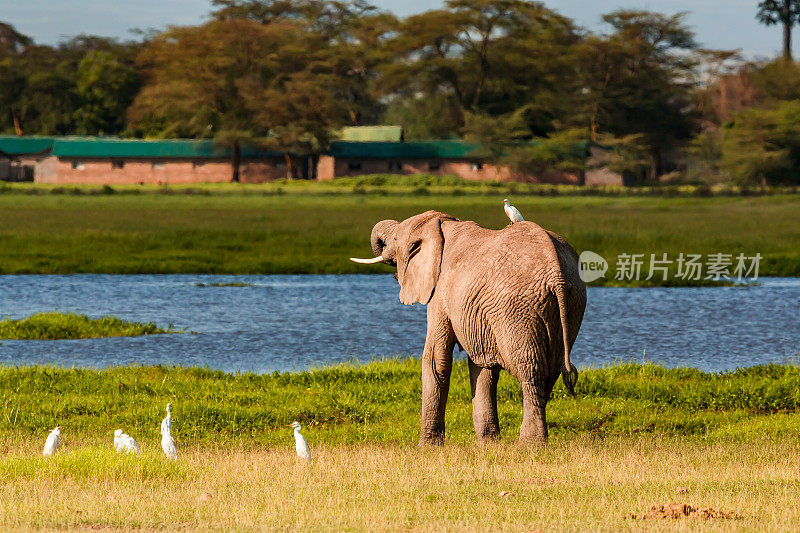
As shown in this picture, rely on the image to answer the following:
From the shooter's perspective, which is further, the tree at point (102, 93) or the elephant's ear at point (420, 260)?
the tree at point (102, 93)

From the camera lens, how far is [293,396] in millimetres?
14438

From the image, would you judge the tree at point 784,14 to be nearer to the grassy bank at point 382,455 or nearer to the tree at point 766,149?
the tree at point 766,149

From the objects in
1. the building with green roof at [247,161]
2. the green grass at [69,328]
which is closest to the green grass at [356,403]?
the green grass at [69,328]

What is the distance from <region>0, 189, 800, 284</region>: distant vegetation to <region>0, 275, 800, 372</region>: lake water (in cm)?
255

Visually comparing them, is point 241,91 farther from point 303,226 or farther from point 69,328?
point 69,328

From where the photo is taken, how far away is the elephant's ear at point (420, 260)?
10.7 m

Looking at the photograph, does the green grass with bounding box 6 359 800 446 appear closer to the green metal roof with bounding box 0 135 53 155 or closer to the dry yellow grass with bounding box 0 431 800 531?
the dry yellow grass with bounding box 0 431 800 531

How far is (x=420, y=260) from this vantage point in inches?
428

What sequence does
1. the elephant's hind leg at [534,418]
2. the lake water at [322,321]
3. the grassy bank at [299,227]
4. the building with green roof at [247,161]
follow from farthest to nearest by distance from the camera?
the building with green roof at [247,161] < the grassy bank at [299,227] < the lake water at [322,321] < the elephant's hind leg at [534,418]

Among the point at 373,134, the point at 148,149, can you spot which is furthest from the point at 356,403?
the point at 373,134

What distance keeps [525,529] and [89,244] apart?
3306cm

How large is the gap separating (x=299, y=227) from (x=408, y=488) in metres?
37.3

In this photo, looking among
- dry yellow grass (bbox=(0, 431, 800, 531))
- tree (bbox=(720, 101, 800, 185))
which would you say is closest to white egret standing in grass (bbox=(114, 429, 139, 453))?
dry yellow grass (bbox=(0, 431, 800, 531))

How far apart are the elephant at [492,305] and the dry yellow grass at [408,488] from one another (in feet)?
1.67
